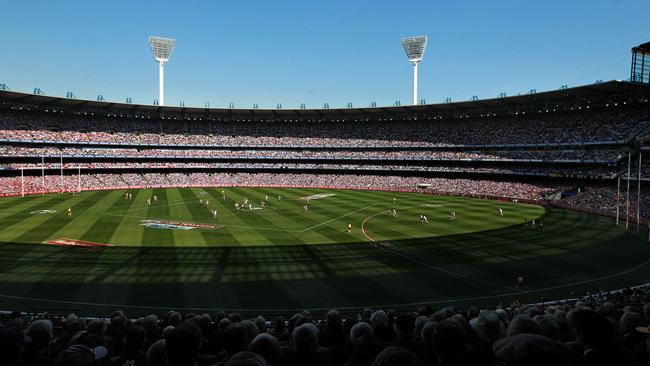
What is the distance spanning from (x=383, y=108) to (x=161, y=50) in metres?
56.0

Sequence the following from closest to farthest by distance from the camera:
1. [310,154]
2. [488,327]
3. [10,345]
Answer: [10,345] < [488,327] < [310,154]

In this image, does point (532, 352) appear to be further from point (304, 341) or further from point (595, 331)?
point (304, 341)

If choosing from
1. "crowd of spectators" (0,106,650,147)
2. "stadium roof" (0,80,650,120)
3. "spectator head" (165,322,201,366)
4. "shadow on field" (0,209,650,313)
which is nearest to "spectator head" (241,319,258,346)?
"spectator head" (165,322,201,366)

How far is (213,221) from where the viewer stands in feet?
144

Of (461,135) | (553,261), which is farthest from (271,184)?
(553,261)

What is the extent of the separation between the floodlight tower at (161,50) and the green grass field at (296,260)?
190 ft

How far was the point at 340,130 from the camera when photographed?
10975cm

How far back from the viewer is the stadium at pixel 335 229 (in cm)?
657

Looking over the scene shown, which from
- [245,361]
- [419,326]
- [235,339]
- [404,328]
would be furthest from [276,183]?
[245,361]

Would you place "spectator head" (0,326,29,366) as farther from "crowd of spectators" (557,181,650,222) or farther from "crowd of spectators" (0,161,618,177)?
"crowd of spectators" (0,161,618,177)

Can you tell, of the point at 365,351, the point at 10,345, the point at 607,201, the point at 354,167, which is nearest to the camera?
the point at 10,345

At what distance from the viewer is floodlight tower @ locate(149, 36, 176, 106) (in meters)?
100

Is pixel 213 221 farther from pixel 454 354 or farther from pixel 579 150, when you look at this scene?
pixel 579 150

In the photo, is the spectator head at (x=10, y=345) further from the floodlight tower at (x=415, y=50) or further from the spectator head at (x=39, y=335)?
the floodlight tower at (x=415, y=50)
